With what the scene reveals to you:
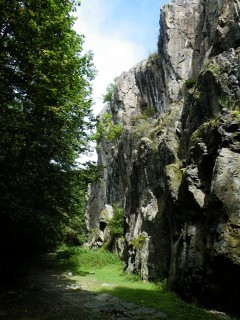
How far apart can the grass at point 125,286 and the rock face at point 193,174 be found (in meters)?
0.63

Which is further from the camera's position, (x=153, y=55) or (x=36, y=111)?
(x=153, y=55)

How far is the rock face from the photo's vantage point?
10734 millimetres

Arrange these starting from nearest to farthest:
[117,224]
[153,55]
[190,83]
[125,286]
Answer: [125,286] → [190,83] → [117,224] → [153,55]

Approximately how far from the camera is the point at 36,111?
1401 cm

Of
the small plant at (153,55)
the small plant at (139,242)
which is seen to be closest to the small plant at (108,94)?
the small plant at (153,55)

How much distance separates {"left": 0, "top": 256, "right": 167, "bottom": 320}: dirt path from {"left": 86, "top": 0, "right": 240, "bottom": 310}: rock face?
2.58 metres

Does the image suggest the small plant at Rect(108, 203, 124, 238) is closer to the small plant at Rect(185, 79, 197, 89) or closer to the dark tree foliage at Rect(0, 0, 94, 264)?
the small plant at Rect(185, 79, 197, 89)

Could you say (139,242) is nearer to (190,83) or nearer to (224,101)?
(224,101)

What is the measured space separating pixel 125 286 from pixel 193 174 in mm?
7098

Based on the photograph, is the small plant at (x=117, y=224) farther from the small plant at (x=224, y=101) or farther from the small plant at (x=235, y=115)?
the small plant at (x=235, y=115)

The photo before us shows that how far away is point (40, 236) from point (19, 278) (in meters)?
2.57

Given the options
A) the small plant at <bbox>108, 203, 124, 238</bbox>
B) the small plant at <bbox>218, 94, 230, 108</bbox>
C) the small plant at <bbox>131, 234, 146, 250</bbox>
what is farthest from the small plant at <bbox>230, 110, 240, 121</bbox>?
the small plant at <bbox>108, 203, 124, 238</bbox>

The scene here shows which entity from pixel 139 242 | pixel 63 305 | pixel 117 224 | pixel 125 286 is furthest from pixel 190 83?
pixel 63 305

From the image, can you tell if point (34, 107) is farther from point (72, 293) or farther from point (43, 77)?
point (72, 293)
